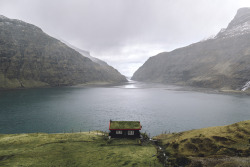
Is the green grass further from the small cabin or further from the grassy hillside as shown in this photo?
the grassy hillside

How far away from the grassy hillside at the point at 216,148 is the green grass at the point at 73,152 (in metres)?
4.79

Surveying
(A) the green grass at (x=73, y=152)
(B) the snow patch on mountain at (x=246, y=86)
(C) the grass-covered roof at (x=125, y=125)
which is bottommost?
(A) the green grass at (x=73, y=152)

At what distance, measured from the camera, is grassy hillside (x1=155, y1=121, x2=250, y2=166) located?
70.2ft

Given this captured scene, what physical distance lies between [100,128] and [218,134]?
4262 cm

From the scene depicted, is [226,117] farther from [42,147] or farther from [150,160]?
[42,147]

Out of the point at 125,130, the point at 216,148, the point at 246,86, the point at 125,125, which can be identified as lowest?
the point at 125,130

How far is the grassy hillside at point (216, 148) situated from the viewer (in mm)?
21406

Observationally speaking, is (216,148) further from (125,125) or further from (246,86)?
(246,86)

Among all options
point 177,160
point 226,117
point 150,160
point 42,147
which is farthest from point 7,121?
point 226,117

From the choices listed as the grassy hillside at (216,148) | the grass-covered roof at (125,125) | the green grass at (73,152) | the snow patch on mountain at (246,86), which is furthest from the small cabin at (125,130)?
the snow patch on mountain at (246,86)

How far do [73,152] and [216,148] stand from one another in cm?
2708

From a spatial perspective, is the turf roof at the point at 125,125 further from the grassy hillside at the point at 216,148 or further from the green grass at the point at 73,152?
the grassy hillside at the point at 216,148

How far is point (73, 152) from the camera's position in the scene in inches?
1203

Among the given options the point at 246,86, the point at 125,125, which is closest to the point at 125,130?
the point at 125,125
